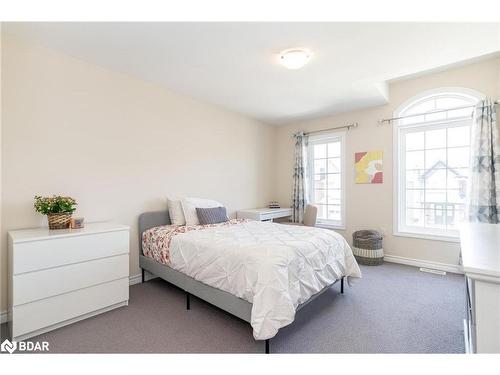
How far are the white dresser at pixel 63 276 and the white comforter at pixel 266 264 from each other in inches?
22.2

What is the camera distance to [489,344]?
95 centimetres

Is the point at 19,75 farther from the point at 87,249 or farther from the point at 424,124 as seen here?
the point at 424,124

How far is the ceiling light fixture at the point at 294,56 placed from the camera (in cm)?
227

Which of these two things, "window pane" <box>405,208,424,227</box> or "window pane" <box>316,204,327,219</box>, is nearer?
"window pane" <box>405,208,424,227</box>

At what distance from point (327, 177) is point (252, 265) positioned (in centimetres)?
325

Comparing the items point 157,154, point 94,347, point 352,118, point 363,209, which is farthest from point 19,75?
point 363,209

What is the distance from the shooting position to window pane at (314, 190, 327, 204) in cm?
463

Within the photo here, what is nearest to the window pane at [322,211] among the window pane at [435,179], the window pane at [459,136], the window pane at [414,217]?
the window pane at [414,217]

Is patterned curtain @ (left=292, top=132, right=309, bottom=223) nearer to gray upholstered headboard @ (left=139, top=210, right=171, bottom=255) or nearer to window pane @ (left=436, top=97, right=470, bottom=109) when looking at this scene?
window pane @ (left=436, top=97, right=470, bottom=109)

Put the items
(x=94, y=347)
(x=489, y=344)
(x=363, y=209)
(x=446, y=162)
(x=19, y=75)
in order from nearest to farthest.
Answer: (x=489, y=344), (x=94, y=347), (x=19, y=75), (x=446, y=162), (x=363, y=209)

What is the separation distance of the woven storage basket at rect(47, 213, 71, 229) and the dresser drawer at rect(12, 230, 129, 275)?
308 millimetres

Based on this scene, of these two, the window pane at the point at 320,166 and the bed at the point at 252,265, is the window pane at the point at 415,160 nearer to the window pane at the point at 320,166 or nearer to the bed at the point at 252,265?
the window pane at the point at 320,166

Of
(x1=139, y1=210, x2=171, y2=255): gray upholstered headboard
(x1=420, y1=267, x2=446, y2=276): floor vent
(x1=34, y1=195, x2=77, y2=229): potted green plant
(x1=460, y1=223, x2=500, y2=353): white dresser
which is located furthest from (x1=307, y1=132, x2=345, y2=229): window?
(x1=34, y1=195, x2=77, y2=229): potted green plant
